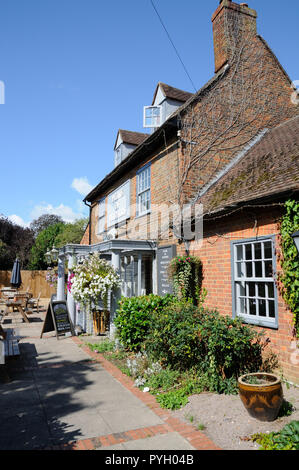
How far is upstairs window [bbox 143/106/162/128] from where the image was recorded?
42.5ft

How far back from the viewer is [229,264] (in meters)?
7.34

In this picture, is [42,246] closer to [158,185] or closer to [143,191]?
[143,191]

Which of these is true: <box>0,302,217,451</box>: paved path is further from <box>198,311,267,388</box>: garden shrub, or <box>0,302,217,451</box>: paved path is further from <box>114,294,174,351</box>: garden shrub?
<box>198,311,267,388</box>: garden shrub

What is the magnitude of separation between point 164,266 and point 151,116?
658cm

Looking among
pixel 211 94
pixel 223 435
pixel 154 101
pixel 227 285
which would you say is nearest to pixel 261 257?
pixel 227 285

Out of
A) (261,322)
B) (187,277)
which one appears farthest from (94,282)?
(261,322)

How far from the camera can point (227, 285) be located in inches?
289

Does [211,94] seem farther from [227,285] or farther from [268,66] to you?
[227,285]

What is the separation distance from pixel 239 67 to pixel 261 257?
24.0ft

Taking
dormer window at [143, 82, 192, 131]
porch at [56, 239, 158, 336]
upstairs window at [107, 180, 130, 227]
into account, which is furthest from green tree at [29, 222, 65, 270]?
dormer window at [143, 82, 192, 131]

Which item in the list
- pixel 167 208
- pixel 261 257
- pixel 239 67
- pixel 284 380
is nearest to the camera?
pixel 284 380

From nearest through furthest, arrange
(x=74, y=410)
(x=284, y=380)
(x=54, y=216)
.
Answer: (x=74, y=410) → (x=284, y=380) → (x=54, y=216)

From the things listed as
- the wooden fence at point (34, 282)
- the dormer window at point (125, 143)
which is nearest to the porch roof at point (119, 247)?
the dormer window at point (125, 143)

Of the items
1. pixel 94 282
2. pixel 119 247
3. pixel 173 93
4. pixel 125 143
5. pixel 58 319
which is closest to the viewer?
pixel 94 282
